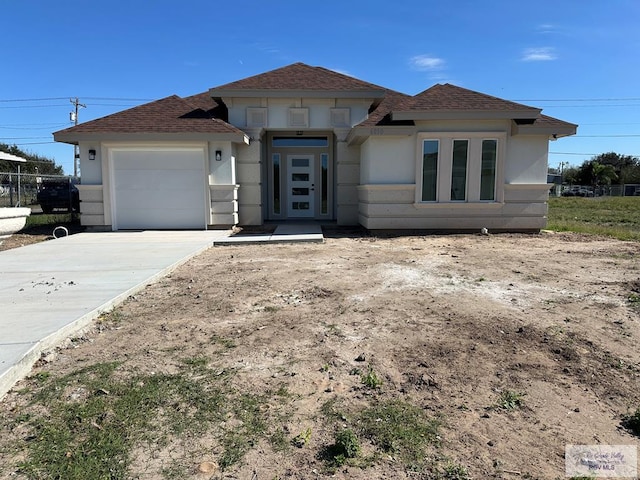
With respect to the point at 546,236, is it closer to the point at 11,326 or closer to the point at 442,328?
the point at 442,328

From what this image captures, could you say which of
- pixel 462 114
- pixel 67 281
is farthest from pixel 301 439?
pixel 462 114

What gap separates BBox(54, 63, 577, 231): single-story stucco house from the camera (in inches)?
493

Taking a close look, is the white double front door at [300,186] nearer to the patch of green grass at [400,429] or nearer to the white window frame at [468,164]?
the white window frame at [468,164]

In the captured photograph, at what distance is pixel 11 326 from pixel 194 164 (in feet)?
31.6

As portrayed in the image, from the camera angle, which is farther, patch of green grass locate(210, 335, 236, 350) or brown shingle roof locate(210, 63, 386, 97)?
brown shingle roof locate(210, 63, 386, 97)

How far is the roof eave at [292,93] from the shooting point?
13906mm

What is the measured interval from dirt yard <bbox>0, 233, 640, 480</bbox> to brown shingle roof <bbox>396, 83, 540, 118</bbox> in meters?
6.14

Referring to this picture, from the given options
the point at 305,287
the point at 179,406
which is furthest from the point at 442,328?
the point at 179,406

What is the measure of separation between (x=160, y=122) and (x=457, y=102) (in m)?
8.70

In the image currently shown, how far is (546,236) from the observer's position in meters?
12.6

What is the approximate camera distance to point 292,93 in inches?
554

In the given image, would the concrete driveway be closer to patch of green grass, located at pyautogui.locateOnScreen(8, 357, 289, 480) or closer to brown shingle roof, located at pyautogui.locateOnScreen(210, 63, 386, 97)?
patch of green grass, located at pyautogui.locateOnScreen(8, 357, 289, 480)

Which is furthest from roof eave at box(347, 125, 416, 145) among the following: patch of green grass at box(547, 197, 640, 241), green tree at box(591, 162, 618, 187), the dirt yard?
green tree at box(591, 162, 618, 187)

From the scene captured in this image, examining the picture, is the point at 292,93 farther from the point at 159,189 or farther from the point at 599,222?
the point at 599,222
